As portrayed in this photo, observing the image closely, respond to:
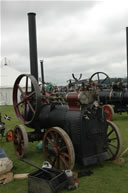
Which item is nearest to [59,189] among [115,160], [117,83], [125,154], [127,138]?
[115,160]

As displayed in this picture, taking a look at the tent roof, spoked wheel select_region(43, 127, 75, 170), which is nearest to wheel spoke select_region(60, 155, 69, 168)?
spoked wheel select_region(43, 127, 75, 170)

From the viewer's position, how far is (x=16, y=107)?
4.54 metres

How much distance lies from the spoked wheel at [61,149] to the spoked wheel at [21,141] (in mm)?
537

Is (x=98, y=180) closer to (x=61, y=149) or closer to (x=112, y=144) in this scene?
(x=61, y=149)

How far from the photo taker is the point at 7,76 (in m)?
18.8

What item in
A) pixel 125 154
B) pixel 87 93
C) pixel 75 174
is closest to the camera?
pixel 75 174

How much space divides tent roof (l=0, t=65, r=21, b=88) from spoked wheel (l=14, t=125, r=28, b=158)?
43.8 ft

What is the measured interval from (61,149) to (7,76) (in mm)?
16453

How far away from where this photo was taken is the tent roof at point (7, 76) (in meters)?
17.6

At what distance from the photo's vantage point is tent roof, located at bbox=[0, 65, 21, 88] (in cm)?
1756

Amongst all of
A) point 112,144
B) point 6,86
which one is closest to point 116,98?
point 112,144

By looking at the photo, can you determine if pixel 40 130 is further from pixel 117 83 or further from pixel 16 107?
pixel 117 83

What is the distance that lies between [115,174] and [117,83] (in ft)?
17.9

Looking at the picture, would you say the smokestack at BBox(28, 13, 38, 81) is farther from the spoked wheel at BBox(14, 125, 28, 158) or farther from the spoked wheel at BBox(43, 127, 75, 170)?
the spoked wheel at BBox(43, 127, 75, 170)
